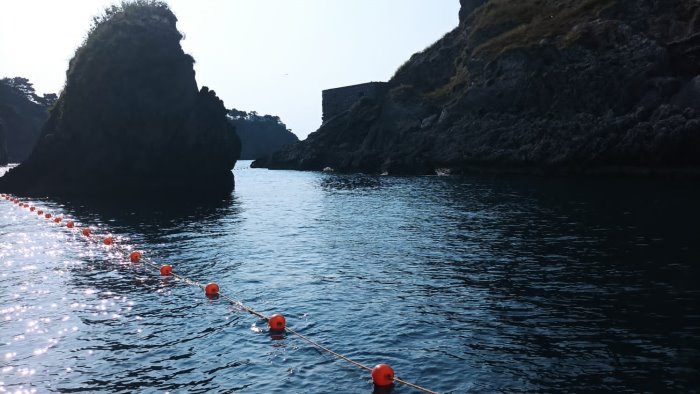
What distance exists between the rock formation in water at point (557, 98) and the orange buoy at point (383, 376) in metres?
65.1

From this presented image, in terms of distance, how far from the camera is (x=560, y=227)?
3881 centimetres

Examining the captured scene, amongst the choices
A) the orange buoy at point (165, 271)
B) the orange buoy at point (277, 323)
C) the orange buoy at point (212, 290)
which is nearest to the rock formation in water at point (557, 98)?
the orange buoy at point (212, 290)

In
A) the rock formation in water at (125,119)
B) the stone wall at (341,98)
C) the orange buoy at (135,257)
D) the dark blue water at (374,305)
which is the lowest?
the dark blue water at (374,305)

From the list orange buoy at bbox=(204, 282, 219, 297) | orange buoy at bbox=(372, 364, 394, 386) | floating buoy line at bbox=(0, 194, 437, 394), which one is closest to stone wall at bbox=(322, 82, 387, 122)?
floating buoy line at bbox=(0, 194, 437, 394)

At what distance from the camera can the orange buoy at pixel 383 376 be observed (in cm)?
1454

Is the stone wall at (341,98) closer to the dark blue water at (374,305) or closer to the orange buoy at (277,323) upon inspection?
the dark blue water at (374,305)

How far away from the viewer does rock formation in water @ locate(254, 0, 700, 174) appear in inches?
2837

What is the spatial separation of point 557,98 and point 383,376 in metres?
84.0

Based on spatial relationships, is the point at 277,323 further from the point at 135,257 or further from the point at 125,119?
the point at 125,119

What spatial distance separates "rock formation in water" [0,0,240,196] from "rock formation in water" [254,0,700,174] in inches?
1827

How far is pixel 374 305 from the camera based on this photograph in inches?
873

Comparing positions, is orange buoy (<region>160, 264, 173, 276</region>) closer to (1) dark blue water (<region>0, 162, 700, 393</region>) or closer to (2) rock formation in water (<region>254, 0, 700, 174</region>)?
(1) dark blue water (<region>0, 162, 700, 393</region>)

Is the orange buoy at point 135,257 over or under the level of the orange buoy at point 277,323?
over

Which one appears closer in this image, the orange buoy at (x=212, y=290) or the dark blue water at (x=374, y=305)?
the dark blue water at (x=374, y=305)
